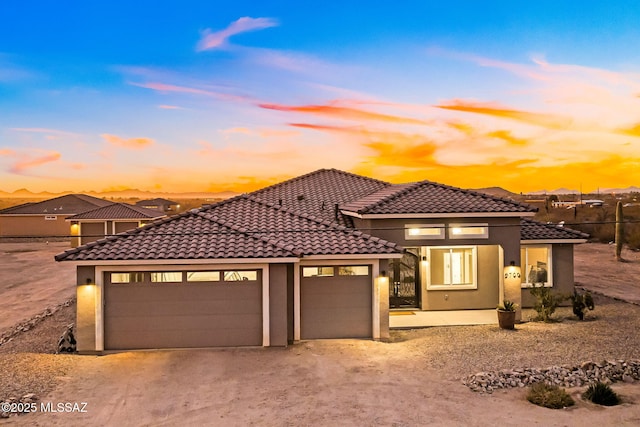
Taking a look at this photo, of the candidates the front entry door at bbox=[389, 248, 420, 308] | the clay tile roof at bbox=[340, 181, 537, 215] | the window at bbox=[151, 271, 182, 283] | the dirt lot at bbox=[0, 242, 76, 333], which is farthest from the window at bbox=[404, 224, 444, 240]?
the dirt lot at bbox=[0, 242, 76, 333]

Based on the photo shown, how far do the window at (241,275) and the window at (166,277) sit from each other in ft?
4.04

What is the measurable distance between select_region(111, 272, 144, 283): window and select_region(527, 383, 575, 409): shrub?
956cm

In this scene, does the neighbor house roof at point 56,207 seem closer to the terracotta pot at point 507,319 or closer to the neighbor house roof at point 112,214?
the neighbor house roof at point 112,214

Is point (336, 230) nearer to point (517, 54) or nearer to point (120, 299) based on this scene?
point (120, 299)

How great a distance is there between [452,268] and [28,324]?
1464 centimetres

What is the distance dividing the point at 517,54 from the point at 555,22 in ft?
6.87

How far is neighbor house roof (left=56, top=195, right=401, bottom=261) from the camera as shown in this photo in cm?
1227

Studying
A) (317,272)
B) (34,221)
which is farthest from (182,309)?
(34,221)

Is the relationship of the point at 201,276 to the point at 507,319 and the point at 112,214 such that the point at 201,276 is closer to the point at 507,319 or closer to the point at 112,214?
the point at 507,319

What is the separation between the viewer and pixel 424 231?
15.8 metres

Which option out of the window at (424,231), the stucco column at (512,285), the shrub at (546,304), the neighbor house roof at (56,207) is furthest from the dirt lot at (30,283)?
the shrub at (546,304)

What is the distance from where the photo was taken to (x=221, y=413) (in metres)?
8.30

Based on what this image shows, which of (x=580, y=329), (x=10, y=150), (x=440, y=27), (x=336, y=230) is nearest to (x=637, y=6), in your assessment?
(x=440, y=27)

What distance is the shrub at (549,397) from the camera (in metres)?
8.60
